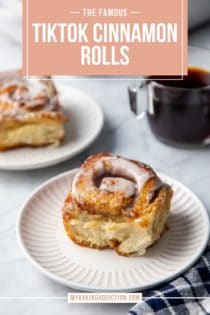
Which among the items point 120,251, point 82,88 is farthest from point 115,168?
point 82,88

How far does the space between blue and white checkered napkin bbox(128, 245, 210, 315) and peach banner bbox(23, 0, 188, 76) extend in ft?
0.82

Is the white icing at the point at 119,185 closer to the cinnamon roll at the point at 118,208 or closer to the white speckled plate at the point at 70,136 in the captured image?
the cinnamon roll at the point at 118,208

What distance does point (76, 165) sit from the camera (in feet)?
3.09

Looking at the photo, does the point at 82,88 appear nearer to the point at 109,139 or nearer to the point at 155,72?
the point at 109,139

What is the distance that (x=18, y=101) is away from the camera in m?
0.97

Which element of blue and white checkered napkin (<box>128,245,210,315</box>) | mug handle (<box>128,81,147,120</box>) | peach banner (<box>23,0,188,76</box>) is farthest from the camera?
mug handle (<box>128,81,147,120</box>)

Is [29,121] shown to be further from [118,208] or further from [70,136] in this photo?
[118,208]

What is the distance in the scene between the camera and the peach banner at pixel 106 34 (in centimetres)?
81

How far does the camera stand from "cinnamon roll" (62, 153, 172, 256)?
747 millimetres

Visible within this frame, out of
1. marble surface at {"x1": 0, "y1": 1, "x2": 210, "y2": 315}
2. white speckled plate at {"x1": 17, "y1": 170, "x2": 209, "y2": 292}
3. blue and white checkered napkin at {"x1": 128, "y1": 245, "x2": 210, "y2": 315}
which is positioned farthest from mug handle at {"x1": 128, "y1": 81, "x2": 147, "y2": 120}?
blue and white checkered napkin at {"x1": 128, "y1": 245, "x2": 210, "y2": 315}

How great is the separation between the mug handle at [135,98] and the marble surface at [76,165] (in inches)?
0.7

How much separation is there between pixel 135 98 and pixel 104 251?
0.86 feet

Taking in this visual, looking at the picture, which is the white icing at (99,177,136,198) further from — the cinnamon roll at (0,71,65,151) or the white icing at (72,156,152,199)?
the cinnamon roll at (0,71,65,151)

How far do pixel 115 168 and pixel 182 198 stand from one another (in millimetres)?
99
